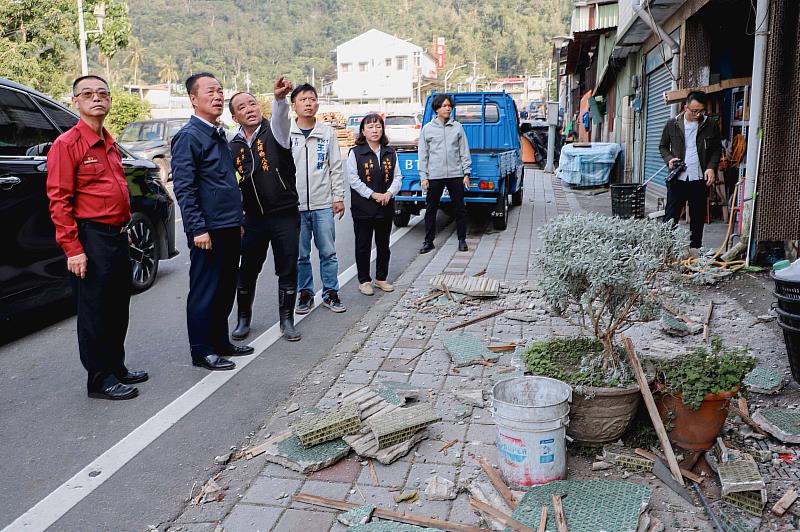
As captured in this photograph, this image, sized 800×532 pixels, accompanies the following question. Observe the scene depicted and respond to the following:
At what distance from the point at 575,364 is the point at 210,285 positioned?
264 centimetres

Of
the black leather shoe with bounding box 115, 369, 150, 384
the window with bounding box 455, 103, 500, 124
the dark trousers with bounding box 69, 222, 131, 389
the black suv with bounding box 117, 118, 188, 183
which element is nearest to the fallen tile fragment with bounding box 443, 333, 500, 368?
the black leather shoe with bounding box 115, 369, 150, 384

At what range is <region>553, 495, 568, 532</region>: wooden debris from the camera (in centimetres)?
288

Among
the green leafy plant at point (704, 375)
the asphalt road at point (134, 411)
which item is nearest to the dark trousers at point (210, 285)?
the asphalt road at point (134, 411)

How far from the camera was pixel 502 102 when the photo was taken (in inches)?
519

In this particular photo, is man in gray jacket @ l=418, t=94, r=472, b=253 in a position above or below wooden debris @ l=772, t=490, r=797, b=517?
above

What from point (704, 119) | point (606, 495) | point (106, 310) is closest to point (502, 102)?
point (704, 119)

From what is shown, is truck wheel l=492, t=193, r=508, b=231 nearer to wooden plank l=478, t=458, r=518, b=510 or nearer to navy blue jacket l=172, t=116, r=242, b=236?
navy blue jacket l=172, t=116, r=242, b=236

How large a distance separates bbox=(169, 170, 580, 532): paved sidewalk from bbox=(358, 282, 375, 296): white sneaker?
18 cm

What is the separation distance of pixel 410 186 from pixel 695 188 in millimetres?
4514

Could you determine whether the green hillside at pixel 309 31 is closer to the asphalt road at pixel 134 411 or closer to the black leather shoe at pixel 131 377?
the asphalt road at pixel 134 411

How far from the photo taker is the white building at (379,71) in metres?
86.3

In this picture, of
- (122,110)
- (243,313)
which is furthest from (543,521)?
(122,110)

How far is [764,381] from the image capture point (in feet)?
14.6

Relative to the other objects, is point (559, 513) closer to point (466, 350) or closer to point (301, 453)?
point (301, 453)
